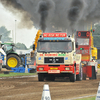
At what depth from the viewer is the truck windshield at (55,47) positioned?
62.2 ft

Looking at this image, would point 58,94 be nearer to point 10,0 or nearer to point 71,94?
point 71,94

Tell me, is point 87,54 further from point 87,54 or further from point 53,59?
point 53,59

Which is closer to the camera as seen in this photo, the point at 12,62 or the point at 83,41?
the point at 83,41

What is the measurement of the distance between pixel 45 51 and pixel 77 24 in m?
14.9

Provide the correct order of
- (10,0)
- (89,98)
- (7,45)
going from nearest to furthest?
1. (89,98)
2. (10,0)
3. (7,45)

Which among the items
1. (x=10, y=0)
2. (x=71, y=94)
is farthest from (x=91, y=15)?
(x=71, y=94)

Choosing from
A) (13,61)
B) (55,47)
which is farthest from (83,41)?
(55,47)

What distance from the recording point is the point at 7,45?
31562 millimetres

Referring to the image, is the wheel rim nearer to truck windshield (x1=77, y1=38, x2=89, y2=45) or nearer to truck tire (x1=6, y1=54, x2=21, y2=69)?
truck tire (x1=6, y1=54, x2=21, y2=69)

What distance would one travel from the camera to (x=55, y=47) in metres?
19.1

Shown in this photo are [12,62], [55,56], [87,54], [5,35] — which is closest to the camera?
[55,56]

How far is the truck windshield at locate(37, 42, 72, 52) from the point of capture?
18969 millimetres

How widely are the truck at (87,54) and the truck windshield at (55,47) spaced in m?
3.75

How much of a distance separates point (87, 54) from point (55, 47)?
22.7ft
